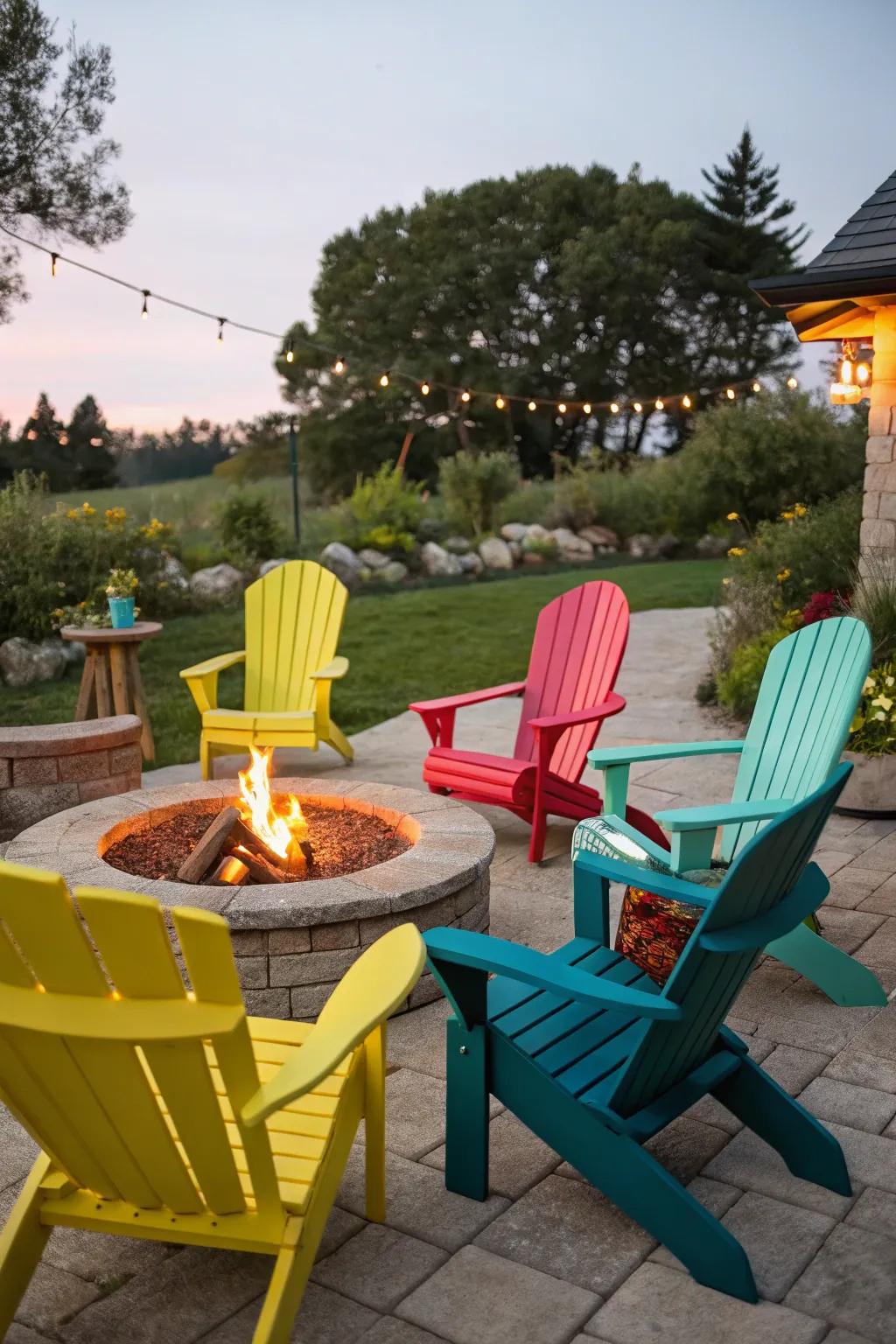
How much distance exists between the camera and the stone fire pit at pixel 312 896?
2.90 m

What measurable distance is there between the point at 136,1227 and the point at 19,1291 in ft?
0.79

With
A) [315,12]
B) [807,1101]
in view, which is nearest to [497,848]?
[807,1101]

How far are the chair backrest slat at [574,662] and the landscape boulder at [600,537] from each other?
401 inches

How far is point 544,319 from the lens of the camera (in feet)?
83.6

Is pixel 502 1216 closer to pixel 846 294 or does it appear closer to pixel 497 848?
pixel 497 848

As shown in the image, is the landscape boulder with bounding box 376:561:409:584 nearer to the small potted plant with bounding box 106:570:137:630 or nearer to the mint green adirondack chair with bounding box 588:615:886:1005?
the small potted plant with bounding box 106:570:137:630

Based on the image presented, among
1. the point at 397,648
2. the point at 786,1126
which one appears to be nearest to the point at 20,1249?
the point at 786,1126

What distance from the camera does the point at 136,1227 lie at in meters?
1.81

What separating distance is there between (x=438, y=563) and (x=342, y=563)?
1297mm

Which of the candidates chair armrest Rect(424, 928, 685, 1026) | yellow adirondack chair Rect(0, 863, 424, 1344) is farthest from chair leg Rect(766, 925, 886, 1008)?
yellow adirondack chair Rect(0, 863, 424, 1344)

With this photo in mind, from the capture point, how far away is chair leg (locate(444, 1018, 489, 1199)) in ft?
7.27

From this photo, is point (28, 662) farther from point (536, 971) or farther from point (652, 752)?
point (536, 971)

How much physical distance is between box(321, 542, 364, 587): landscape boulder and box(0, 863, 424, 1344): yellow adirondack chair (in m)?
10.1

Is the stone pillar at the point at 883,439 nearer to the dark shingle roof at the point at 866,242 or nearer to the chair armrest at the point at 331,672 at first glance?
the dark shingle roof at the point at 866,242
